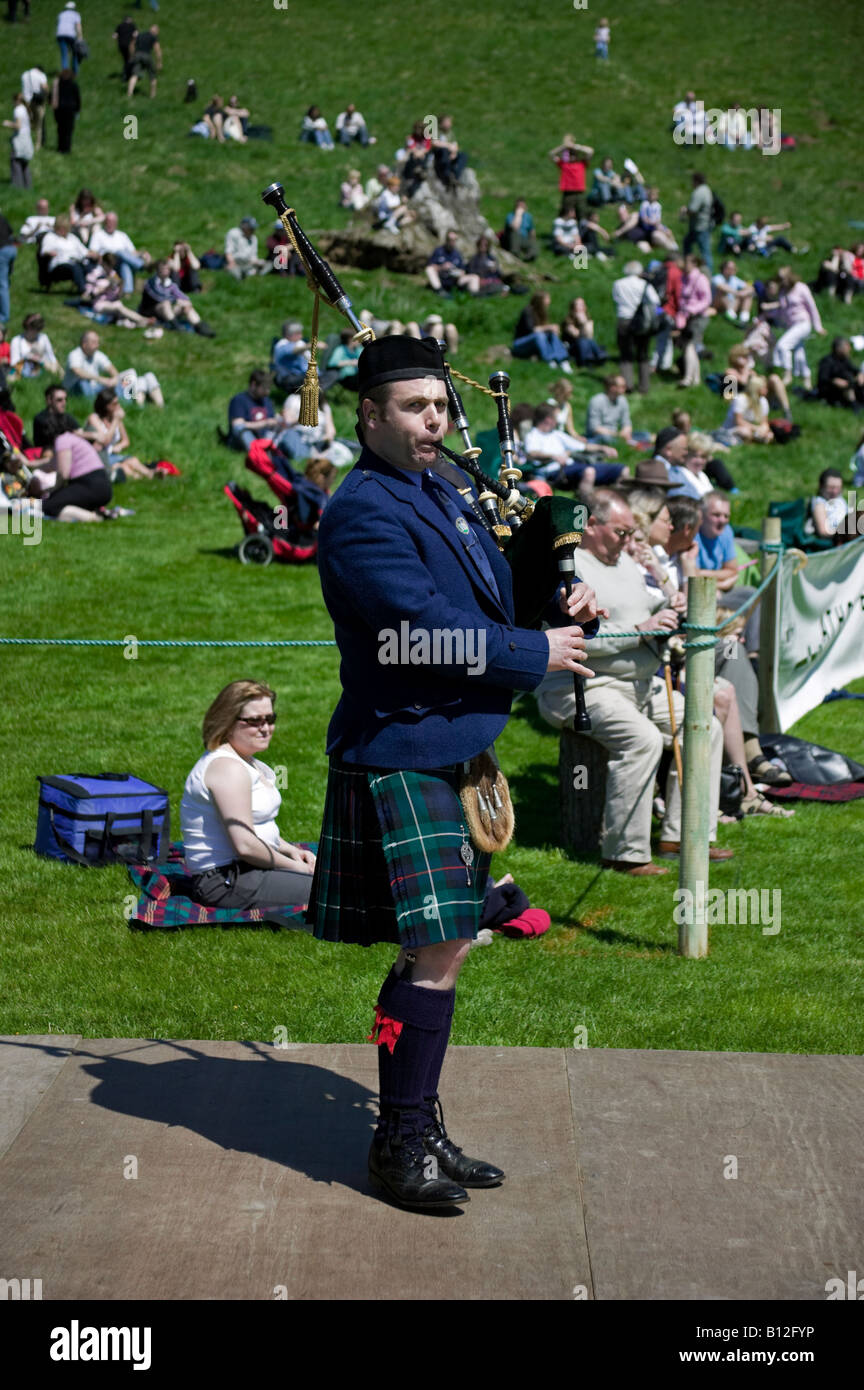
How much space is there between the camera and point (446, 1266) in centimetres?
314

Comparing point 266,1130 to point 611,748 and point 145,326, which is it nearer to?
point 611,748

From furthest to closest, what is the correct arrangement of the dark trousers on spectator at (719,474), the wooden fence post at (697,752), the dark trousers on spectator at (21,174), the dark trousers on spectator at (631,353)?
the dark trousers on spectator at (21,174) → the dark trousers on spectator at (631,353) → the dark trousers on spectator at (719,474) → the wooden fence post at (697,752)

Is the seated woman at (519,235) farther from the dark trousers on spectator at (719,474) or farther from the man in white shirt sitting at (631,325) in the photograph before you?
the dark trousers on spectator at (719,474)

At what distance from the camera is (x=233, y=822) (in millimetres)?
5562

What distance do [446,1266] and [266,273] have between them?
21156 millimetres

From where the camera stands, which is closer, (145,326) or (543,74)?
(145,326)

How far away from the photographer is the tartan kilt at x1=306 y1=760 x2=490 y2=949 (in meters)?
3.31

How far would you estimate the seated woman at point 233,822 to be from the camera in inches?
220

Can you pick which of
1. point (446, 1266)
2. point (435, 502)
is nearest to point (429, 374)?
point (435, 502)

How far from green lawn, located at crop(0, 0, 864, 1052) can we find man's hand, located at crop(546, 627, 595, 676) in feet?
5.16

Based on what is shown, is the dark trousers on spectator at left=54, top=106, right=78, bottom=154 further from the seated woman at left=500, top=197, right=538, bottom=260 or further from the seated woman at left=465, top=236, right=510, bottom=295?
the seated woman at left=465, top=236, right=510, bottom=295

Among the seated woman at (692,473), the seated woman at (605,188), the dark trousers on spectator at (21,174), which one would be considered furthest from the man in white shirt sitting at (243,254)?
the seated woman at (692,473)

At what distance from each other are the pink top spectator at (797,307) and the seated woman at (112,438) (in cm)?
1079

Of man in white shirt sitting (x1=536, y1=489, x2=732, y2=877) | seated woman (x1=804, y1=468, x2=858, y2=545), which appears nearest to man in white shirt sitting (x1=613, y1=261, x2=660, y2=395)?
seated woman (x1=804, y1=468, x2=858, y2=545)
